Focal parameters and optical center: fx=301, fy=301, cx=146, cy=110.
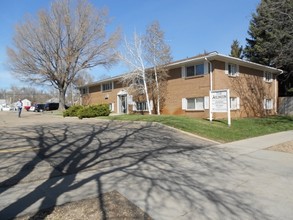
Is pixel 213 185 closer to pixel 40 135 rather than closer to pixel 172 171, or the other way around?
pixel 172 171

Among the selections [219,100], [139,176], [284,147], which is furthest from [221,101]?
[139,176]

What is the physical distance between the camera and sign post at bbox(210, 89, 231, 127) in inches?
680

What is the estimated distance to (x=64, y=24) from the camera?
35.1 meters

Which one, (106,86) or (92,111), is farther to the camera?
(106,86)

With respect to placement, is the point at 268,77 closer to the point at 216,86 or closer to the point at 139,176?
the point at 216,86

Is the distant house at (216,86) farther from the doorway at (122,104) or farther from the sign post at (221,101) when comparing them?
the sign post at (221,101)

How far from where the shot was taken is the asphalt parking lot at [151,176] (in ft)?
16.6

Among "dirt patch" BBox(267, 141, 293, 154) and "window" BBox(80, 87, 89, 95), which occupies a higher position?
"window" BBox(80, 87, 89, 95)

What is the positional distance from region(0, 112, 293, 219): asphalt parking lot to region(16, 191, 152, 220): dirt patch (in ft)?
0.66

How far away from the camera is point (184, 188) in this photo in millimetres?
6062

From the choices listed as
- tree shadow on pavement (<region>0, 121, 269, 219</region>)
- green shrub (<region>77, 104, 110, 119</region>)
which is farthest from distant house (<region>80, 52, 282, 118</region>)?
tree shadow on pavement (<region>0, 121, 269, 219</region>)

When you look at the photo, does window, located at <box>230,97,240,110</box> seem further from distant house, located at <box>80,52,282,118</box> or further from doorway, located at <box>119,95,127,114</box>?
doorway, located at <box>119,95,127,114</box>

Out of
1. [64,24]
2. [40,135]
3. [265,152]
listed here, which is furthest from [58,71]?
[265,152]

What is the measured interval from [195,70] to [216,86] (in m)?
2.33
